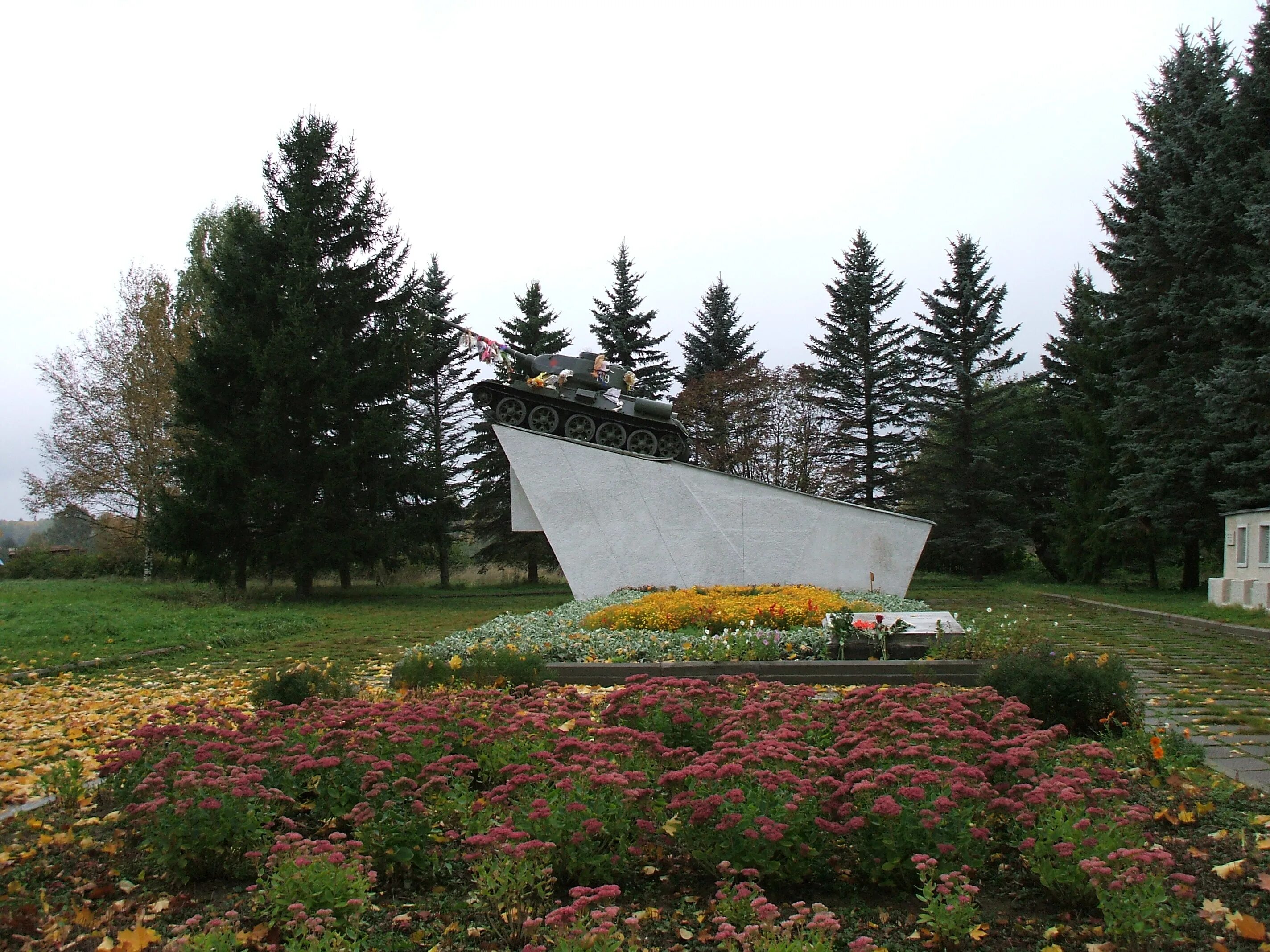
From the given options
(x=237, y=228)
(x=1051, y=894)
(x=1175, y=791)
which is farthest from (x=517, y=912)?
(x=237, y=228)

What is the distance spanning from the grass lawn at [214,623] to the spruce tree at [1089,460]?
585 inches

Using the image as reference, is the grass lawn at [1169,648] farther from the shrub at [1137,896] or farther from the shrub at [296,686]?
the shrub at [296,686]

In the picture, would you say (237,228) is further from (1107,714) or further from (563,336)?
(1107,714)

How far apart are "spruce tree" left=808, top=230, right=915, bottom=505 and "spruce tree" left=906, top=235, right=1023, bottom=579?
0.78 meters

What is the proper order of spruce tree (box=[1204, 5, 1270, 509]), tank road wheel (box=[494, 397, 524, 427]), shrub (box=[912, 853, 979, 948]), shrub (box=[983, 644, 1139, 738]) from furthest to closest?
tank road wheel (box=[494, 397, 524, 427]) < spruce tree (box=[1204, 5, 1270, 509]) < shrub (box=[983, 644, 1139, 738]) < shrub (box=[912, 853, 979, 948])

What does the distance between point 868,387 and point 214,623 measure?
81.4 feet

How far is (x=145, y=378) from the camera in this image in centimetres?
2850

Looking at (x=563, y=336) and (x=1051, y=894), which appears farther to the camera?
(x=563, y=336)

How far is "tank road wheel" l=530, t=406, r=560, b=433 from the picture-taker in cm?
1823

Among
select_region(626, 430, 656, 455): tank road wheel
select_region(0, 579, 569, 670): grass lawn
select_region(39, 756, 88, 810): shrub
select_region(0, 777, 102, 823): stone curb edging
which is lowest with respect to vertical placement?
select_region(0, 579, 569, 670): grass lawn

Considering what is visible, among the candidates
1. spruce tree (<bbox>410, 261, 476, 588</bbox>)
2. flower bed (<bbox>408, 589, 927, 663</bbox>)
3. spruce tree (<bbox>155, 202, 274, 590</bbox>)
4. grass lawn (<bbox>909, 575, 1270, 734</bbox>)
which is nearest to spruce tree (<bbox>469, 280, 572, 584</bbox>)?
spruce tree (<bbox>410, 261, 476, 588</bbox>)

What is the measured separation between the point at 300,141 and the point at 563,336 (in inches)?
473

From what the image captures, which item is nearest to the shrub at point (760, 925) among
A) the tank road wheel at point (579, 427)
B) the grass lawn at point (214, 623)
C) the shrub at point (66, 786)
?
the shrub at point (66, 786)

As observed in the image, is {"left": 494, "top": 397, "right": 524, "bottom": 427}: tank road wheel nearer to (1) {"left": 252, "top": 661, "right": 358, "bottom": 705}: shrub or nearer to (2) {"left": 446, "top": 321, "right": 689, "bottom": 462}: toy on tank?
(2) {"left": 446, "top": 321, "right": 689, "bottom": 462}: toy on tank
